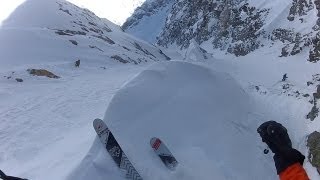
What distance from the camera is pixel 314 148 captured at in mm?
13852

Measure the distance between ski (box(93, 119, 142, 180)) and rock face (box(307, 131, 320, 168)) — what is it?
5820 mm

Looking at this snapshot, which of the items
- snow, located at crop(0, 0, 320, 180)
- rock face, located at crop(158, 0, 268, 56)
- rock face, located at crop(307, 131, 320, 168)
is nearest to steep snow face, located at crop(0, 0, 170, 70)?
snow, located at crop(0, 0, 320, 180)

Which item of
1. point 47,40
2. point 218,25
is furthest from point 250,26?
point 47,40

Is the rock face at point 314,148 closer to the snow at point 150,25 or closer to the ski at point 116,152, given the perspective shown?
the ski at point 116,152

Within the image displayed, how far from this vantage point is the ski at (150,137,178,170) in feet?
34.3

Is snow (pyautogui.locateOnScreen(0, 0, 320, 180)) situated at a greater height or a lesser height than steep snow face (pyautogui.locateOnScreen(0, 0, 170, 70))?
greater

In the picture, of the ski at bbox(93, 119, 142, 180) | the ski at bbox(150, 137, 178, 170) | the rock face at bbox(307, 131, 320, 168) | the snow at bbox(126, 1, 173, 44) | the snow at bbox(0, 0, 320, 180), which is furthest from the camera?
the snow at bbox(126, 1, 173, 44)

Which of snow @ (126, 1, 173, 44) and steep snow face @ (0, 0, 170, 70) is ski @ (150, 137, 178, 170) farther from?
snow @ (126, 1, 173, 44)

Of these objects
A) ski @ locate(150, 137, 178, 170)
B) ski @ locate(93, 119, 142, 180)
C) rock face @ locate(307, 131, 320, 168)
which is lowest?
ski @ locate(93, 119, 142, 180)

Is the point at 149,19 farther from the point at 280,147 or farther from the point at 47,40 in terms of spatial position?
the point at 280,147

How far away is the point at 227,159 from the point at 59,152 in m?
4.52

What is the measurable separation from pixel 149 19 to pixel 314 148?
96.0 metres

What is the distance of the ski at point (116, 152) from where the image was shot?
32.0ft

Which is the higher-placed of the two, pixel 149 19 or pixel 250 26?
pixel 250 26
